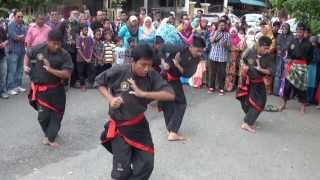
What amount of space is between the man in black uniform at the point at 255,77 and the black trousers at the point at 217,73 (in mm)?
3600

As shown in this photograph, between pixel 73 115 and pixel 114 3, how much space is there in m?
25.0

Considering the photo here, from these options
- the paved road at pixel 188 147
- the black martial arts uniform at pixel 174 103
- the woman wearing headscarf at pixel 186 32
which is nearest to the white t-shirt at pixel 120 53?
the woman wearing headscarf at pixel 186 32

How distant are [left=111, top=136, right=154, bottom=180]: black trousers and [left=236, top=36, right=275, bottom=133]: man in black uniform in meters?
4.02

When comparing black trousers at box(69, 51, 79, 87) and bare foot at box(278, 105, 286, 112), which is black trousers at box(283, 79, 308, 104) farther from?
black trousers at box(69, 51, 79, 87)

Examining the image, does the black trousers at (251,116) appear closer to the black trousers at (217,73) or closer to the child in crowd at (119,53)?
the black trousers at (217,73)

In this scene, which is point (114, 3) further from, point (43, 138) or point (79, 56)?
point (43, 138)

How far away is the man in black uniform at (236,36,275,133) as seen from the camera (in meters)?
8.91

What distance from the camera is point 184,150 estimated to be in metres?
7.67

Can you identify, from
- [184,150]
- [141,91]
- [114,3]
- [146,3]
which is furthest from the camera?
[146,3]

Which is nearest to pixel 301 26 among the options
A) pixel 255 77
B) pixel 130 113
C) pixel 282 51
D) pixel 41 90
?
pixel 282 51

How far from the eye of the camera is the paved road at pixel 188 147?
666 centimetres

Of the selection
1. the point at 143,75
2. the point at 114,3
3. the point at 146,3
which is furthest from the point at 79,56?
the point at 146,3

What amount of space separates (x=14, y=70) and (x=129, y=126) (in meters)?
6.60

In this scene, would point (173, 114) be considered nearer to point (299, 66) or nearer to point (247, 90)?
point (247, 90)
